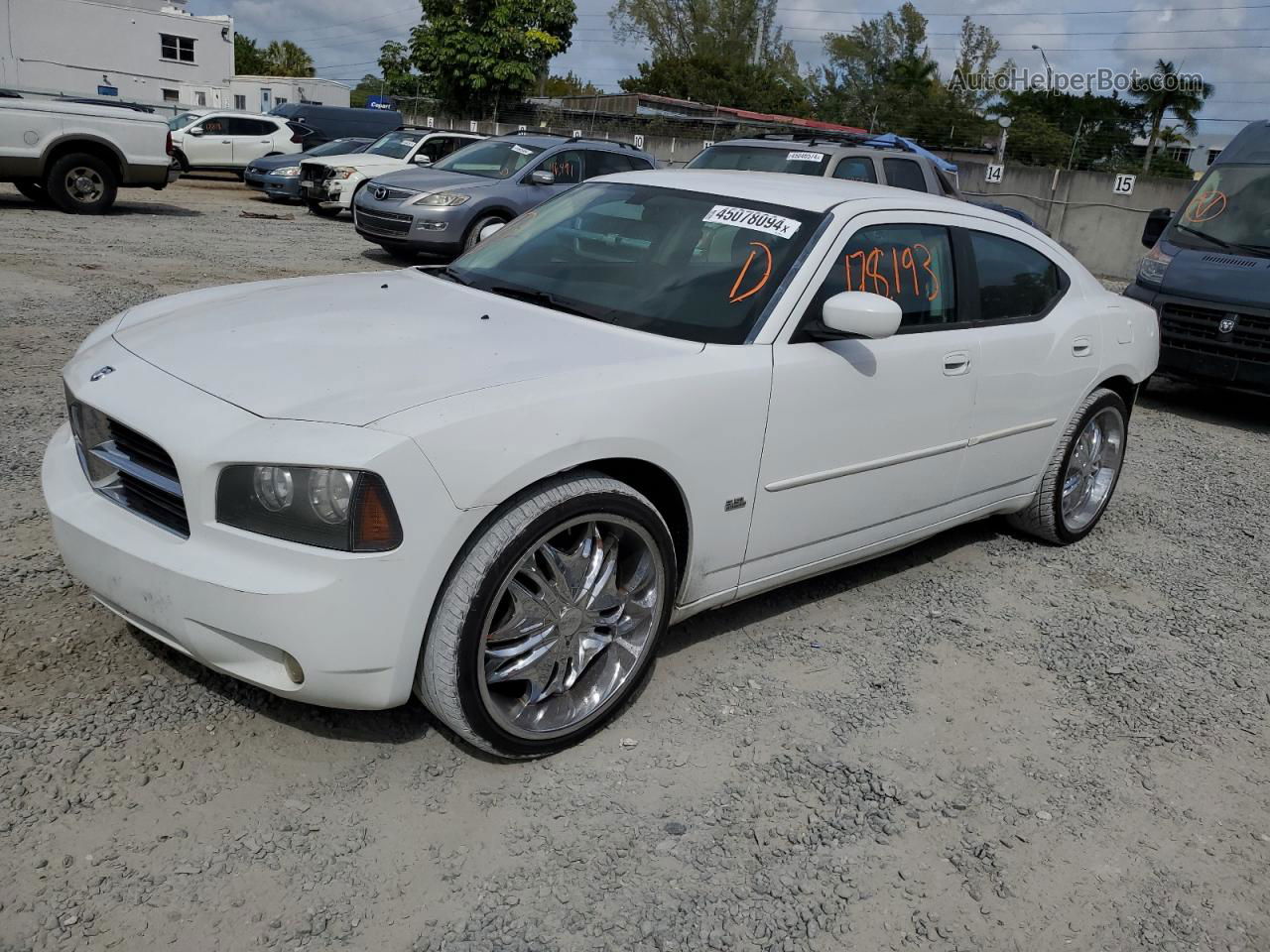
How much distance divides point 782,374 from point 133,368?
1914 mm

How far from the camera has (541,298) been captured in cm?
371

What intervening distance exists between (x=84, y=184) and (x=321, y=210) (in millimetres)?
4250

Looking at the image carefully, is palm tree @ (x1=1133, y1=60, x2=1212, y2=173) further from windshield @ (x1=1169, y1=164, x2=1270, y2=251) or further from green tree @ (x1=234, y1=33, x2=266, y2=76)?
green tree @ (x1=234, y1=33, x2=266, y2=76)

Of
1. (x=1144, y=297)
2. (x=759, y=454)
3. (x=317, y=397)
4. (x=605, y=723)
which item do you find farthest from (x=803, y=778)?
(x=1144, y=297)

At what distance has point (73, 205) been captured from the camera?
13961 mm

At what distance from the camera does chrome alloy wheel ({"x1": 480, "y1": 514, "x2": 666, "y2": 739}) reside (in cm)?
289

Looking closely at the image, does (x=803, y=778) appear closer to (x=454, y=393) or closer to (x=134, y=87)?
(x=454, y=393)

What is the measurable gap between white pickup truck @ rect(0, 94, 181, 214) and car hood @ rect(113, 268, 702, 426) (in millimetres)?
11411

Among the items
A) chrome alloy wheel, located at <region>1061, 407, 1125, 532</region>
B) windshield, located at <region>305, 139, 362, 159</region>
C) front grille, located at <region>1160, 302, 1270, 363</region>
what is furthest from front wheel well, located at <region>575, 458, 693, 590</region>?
windshield, located at <region>305, 139, 362, 159</region>

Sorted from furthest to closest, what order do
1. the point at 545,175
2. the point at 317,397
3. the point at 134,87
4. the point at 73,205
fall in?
1. the point at 134,87
2. the point at 73,205
3. the point at 545,175
4. the point at 317,397

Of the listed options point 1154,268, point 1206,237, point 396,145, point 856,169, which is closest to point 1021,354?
point 1154,268

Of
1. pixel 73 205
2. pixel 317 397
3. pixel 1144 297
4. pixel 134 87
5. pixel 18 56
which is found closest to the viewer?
pixel 317 397

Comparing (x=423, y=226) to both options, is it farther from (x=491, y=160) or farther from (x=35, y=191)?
(x=35, y=191)

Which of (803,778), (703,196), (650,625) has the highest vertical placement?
(703,196)
